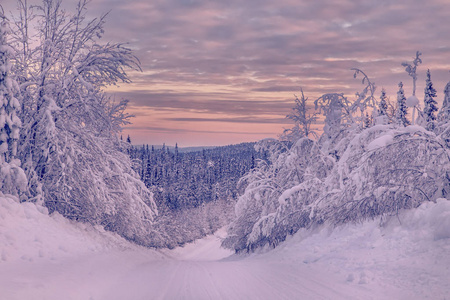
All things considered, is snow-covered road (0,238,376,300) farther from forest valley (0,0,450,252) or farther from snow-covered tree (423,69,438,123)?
snow-covered tree (423,69,438,123)

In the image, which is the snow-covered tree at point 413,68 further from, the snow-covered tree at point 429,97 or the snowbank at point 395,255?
A: the snow-covered tree at point 429,97

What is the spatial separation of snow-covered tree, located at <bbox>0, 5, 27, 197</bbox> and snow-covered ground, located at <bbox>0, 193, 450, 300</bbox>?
3.60 ft

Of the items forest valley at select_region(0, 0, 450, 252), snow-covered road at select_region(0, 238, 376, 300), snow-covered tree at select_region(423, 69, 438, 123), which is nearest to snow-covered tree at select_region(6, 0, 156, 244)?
forest valley at select_region(0, 0, 450, 252)

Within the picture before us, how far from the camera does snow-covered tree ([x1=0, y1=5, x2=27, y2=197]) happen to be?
35.8ft

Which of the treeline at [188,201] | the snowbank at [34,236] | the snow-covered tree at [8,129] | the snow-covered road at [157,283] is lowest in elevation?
the treeline at [188,201]

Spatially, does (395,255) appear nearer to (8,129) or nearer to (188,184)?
(8,129)

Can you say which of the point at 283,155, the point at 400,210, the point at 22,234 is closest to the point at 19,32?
the point at 22,234

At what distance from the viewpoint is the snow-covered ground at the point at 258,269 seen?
657cm

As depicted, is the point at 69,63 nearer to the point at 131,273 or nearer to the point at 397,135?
the point at 131,273

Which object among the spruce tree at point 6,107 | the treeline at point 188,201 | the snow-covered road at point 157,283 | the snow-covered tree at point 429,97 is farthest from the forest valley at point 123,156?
the snow-covered tree at point 429,97

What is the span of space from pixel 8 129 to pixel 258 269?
8888 mm

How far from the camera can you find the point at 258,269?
32.3ft

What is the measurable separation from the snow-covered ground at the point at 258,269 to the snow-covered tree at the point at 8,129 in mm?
1098

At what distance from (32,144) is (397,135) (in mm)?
12228
